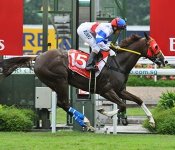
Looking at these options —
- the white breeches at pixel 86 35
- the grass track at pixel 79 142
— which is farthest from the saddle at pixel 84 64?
the grass track at pixel 79 142

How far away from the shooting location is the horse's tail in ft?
42.2

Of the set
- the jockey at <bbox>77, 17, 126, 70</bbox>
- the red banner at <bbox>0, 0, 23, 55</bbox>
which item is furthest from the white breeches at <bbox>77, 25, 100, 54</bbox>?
the red banner at <bbox>0, 0, 23, 55</bbox>

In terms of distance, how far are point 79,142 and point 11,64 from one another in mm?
3046

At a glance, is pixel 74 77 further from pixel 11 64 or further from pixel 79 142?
pixel 79 142

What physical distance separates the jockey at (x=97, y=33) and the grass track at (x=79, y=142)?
1.55m

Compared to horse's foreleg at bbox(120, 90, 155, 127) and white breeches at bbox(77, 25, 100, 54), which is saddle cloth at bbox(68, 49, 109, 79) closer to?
white breeches at bbox(77, 25, 100, 54)

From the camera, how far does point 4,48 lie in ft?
47.3

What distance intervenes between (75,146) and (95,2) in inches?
188

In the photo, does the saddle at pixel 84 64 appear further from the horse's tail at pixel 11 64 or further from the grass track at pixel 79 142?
the grass track at pixel 79 142

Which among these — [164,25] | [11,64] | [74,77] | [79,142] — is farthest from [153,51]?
[79,142]

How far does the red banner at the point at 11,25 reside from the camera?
1432 cm

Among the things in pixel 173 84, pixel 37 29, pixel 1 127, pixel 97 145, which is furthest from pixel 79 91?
pixel 37 29

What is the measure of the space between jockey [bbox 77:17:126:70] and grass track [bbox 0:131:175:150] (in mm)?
1552

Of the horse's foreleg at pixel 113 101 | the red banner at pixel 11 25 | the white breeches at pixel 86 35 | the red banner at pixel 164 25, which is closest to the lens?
the horse's foreleg at pixel 113 101
